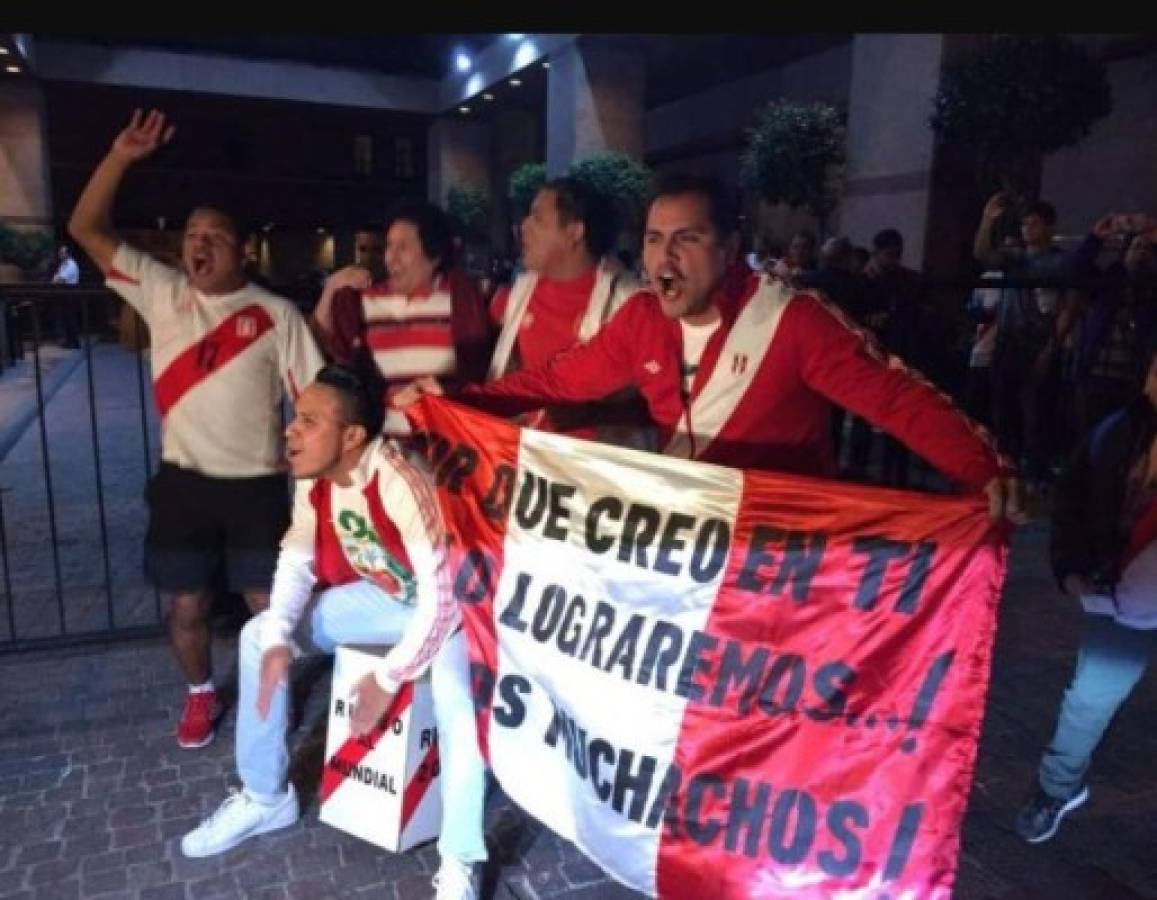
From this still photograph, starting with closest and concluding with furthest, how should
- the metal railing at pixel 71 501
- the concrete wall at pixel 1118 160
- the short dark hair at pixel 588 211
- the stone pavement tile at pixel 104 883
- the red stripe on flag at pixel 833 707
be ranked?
the red stripe on flag at pixel 833 707 → the stone pavement tile at pixel 104 883 → the short dark hair at pixel 588 211 → the metal railing at pixel 71 501 → the concrete wall at pixel 1118 160

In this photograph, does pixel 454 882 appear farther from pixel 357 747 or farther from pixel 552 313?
pixel 552 313

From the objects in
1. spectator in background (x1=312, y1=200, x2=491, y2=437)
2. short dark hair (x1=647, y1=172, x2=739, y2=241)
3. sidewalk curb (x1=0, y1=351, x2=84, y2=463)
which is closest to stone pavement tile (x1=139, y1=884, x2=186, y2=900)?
spectator in background (x1=312, y1=200, x2=491, y2=437)

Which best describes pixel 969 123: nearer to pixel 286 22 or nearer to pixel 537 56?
pixel 286 22

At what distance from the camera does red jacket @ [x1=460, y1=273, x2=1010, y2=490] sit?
2652mm

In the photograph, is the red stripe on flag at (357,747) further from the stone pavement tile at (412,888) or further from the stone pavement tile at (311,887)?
the stone pavement tile at (412,888)

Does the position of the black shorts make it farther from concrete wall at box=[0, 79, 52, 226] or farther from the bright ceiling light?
concrete wall at box=[0, 79, 52, 226]

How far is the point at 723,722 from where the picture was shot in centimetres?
261

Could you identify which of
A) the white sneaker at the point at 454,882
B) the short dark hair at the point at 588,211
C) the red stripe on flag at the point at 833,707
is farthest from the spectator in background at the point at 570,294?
the white sneaker at the point at 454,882

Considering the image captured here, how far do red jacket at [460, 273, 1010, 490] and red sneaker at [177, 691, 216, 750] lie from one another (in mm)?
1662

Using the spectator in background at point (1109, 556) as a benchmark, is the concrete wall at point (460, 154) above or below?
above

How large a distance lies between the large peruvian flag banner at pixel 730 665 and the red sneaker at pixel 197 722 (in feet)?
4.75

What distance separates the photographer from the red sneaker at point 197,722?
12.3ft

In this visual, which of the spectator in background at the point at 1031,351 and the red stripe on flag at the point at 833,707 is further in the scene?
the spectator in background at the point at 1031,351

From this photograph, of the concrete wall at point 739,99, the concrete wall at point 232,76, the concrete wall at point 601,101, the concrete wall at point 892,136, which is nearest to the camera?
the concrete wall at point 892,136
